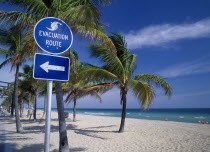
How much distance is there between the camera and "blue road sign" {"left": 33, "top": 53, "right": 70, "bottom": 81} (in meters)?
2.21

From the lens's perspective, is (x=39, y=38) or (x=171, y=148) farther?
(x=171, y=148)

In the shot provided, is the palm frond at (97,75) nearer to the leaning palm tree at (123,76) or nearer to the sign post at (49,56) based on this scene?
the leaning palm tree at (123,76)

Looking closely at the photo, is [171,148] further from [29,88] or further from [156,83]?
[29,88]

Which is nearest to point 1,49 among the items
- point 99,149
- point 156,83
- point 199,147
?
point 99,149

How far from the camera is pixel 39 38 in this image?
2334mm

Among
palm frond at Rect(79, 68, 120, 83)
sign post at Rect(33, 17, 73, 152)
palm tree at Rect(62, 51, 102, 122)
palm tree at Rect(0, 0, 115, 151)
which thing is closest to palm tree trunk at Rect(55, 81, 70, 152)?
palm tree at Rect(0, 0, 115, 151)

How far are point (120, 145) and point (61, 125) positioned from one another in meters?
3.22

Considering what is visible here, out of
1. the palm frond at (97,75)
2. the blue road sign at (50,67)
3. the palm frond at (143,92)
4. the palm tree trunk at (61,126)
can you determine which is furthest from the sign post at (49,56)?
the palm frond at (143,92)

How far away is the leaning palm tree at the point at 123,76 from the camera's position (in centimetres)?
932

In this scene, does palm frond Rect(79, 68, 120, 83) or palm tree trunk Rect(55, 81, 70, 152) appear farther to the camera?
palm frond Rect(79, 68, 120, 83)

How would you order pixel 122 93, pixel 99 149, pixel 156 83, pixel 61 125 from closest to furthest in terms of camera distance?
pixel 61 125 < pixel 99 149 < pixel 156 83 < pixel 122 93

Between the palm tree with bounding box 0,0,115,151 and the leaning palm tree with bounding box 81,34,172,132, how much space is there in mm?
3132

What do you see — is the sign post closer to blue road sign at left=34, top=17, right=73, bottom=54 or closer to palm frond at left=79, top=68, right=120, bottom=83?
blue road sign at left=34, top=17, right=73, bottom=54

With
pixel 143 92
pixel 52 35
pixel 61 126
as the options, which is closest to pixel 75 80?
pixel 61 126
